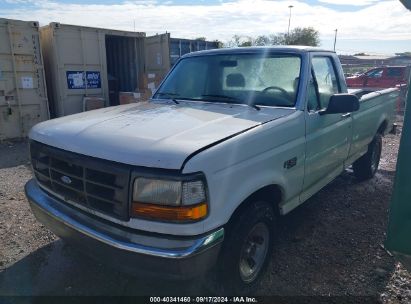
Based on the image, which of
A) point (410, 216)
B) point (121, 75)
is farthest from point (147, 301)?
point (121, 75)

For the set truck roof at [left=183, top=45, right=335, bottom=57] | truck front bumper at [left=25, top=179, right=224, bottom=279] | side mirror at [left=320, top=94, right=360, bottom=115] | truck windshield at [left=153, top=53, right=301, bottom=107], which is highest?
truck roof at [left=183, top=45, right=335, bottom=57]

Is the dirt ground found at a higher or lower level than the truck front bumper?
A: lower

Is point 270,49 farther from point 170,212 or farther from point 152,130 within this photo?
point 170,212

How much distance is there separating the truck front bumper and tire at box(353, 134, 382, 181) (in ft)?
13.5

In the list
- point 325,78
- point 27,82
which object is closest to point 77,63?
point 27,82

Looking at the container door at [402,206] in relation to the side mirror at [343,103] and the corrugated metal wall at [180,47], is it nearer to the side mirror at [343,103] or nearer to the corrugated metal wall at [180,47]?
the side mirror at [343,103]

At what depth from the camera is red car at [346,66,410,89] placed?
55.7ft

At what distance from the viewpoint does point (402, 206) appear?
7.85ft

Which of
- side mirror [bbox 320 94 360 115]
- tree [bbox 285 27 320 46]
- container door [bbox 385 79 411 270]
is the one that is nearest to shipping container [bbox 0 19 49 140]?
side mirror [bbox 320 94 360 115]

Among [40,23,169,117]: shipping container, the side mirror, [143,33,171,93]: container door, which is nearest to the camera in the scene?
the side mirror

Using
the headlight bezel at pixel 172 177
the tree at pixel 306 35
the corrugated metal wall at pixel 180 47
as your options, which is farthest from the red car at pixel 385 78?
the tree at pixel 306 35

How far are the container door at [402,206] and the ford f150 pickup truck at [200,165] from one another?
0.86 metres

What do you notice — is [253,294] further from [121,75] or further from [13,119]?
[121,75]

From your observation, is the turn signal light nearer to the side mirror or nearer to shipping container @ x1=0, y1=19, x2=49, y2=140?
the side mirror
